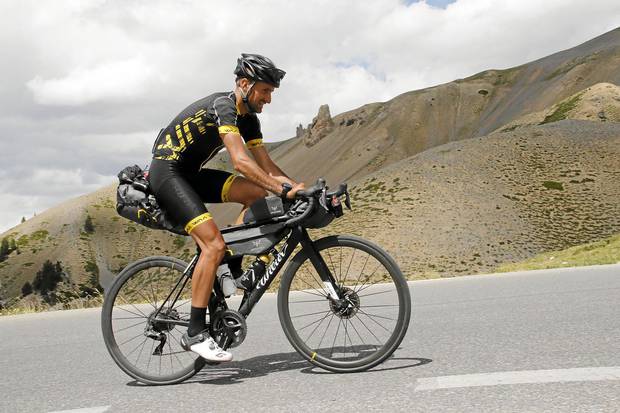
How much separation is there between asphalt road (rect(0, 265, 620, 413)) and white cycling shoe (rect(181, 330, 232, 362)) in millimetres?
197

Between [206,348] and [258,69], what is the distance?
2.00 metres

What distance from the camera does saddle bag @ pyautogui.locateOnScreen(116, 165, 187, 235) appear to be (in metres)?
4.98

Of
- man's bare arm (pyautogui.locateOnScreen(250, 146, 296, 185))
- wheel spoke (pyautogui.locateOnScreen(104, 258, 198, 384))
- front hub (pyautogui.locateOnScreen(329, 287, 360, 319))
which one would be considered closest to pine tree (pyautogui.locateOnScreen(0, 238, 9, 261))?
wheel spoke (pyautogui.locateOnScreen(104, 258, 198, 384))

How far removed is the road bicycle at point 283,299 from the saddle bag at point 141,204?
0.30 metres

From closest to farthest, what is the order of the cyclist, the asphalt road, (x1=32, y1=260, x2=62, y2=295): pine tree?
the asphalt road
the cyclist
(x1=32, y1=260, x2=62, y2=295): pine tree

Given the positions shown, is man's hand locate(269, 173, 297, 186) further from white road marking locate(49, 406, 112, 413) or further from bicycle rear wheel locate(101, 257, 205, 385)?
white road marking locate(49, 406, 112, 413)

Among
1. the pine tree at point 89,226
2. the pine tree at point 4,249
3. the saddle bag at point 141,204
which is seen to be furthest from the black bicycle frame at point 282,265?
the pine tree at point 89,226

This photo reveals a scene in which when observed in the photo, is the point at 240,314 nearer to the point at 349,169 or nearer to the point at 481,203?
the point at 481,203

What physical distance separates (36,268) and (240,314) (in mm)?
163879

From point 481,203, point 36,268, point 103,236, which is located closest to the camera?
point 481,203

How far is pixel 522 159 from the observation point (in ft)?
185

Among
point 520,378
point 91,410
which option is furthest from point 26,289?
point 520,378

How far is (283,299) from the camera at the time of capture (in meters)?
4.98

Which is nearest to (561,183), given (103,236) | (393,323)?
(393,323)
